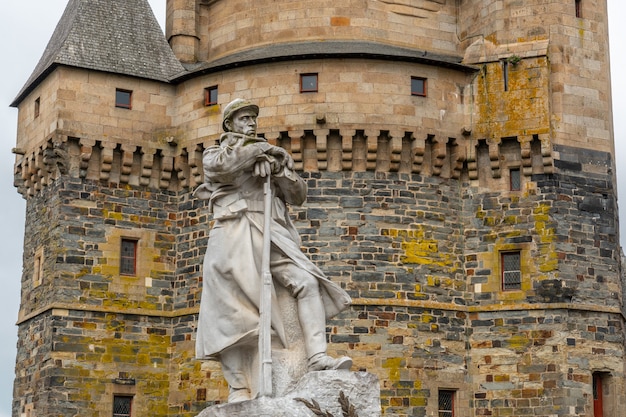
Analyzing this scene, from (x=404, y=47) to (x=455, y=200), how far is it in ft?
11.7

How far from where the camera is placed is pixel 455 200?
90.1ft

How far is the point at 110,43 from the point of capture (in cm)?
2892

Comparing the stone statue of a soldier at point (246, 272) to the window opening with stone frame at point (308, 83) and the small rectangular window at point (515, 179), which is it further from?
the small rectangular window at point (515, 179)

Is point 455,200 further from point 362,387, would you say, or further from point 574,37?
point 362,387

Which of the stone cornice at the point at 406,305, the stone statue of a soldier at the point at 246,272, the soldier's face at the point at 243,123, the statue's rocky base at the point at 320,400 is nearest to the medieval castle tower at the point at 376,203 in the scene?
the stone cornice at the point at 406,305

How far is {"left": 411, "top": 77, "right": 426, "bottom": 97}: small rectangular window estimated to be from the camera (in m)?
27.2

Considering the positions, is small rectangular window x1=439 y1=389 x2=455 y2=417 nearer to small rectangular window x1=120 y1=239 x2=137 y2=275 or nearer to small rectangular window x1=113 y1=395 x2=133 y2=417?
small rectangular window x1=113 y1=395 x2=133 y2=417

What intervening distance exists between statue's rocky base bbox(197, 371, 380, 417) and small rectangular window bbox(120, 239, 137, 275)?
61.1 feet

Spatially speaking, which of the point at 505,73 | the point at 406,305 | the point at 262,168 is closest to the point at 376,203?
the point at 406,305

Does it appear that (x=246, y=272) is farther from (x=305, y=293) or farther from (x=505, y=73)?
(x=505, y=73)

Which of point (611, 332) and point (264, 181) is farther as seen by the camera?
point (611, 332)

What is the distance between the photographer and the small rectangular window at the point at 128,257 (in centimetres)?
2777

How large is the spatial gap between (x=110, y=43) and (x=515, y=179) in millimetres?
9334

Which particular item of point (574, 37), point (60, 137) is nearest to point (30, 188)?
point (60, 137)
